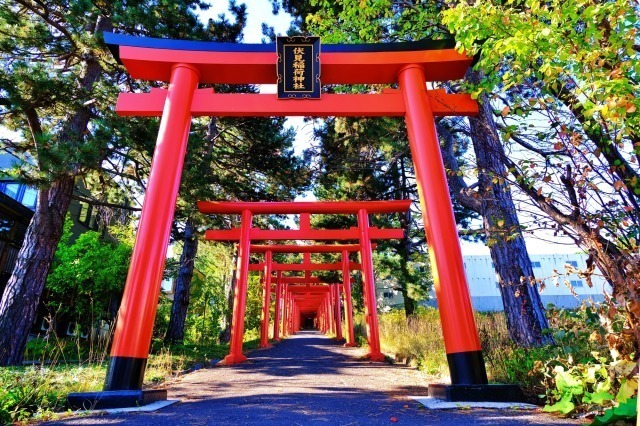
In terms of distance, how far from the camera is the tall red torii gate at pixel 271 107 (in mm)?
4082

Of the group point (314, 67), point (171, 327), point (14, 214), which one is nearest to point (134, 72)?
point (314, 67)

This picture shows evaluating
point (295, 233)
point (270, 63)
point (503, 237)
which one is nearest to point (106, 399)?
point (270, 63)

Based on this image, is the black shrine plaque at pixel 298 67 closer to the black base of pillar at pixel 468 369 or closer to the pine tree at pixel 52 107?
the pine tree at pixel 52 107

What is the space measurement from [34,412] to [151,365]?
323cm

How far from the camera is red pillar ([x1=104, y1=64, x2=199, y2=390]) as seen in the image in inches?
151

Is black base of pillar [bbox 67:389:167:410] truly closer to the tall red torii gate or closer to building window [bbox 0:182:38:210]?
the tall red torii gate

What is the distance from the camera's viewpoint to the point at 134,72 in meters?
5.21

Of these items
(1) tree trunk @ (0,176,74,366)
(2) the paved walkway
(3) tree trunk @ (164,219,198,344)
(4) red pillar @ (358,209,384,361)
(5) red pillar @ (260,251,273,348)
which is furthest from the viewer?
(5) red pillar @ (260,251,273,348)

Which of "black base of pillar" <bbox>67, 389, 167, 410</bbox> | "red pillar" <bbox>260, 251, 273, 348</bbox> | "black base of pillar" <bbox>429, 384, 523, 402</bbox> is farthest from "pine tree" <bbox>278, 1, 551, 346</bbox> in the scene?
"red pillar" <bbox>260, 251, 273, 348</bbox>

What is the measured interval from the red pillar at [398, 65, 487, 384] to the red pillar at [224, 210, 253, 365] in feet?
19.5

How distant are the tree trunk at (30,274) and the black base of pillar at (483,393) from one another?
6.44 metres

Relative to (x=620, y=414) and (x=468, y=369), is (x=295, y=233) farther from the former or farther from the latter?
(x=620, y=414)

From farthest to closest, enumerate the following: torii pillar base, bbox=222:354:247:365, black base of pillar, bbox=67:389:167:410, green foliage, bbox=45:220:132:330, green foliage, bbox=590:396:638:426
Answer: green foliage, bbox=45:220:132:330, torii pillar base, bbox=222:354:247:365, black base of pillar, bbox=67:389:167:410, green foliage, bbox=590:396:638:426

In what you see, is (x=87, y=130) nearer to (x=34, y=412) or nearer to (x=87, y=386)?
(x=87, y=386)
